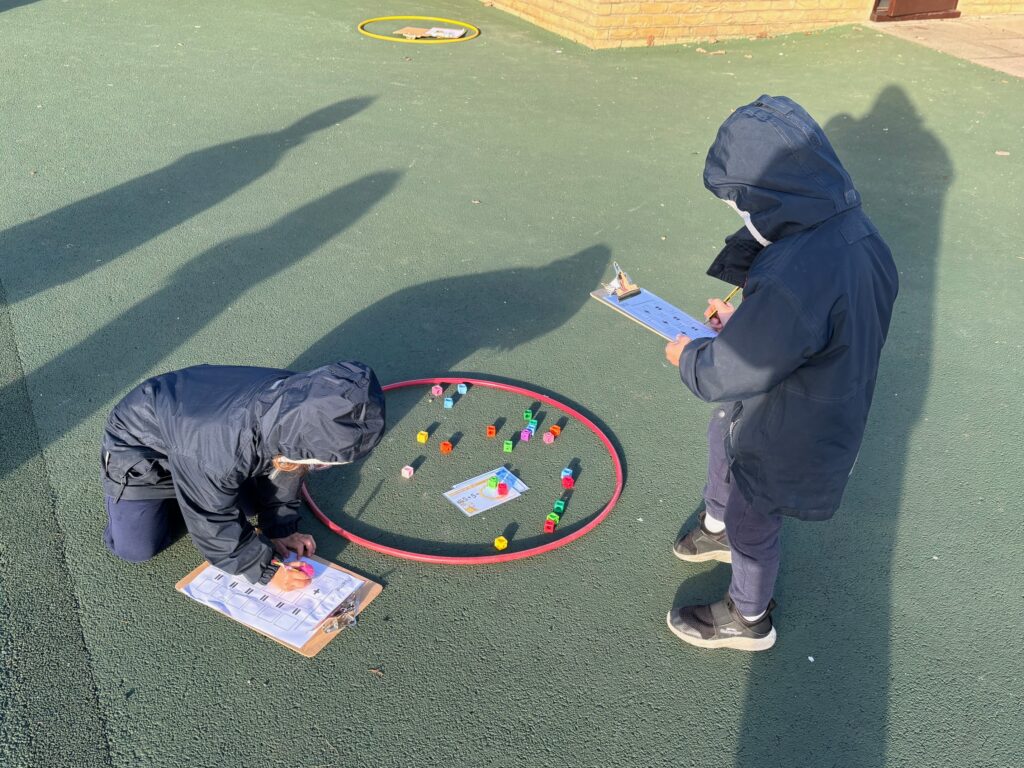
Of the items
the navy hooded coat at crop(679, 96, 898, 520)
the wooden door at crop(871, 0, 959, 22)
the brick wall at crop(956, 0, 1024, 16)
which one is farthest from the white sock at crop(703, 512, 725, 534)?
the brick wall at crop(956, 0, 1024, 16)

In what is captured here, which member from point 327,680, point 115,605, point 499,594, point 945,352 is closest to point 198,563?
point 115,605

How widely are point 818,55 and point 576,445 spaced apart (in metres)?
9.45

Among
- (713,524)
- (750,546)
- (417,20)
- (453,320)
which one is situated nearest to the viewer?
(750,546)

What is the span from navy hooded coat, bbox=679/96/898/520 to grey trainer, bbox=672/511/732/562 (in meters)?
0.93

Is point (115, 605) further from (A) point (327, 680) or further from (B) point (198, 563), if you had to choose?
(A) point (327, 680)

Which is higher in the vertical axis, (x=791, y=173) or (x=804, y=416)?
(x=791, y=173)

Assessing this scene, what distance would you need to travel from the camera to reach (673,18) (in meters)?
11.3

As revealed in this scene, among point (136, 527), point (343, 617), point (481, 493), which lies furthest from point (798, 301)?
point (136, 527)

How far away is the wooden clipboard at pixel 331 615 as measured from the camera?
3207 mm

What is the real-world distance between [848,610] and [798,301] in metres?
1.71

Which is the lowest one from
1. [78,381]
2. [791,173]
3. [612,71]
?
[78,381]

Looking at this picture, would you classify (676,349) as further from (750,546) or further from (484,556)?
(484,556)

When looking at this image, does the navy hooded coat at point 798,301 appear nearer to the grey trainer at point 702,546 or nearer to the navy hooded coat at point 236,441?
the grey trainer at point 702,546

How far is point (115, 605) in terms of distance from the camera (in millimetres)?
3348
